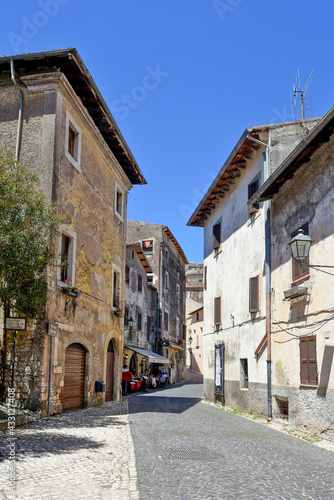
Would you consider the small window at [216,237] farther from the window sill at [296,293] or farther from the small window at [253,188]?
the window sill at [296,293]

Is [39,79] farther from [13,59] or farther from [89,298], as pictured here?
[89,298]

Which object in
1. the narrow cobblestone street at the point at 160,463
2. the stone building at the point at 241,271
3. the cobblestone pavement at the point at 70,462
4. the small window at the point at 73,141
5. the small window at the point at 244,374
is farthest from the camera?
the small window at the point at 244,374

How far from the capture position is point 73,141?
15.4m

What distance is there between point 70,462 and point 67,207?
27.9 ft

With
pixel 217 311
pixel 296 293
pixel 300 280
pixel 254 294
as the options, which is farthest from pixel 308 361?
pixel 217 311

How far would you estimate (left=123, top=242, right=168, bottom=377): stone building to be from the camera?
30930 mm

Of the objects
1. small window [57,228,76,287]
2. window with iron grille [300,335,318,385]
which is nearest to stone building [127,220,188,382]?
small window [57,228,76,287]

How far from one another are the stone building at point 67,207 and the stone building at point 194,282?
174ft

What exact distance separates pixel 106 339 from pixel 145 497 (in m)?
13.0

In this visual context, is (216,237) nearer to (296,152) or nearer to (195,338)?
(296,152)

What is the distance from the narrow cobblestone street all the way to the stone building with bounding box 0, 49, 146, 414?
1.75m

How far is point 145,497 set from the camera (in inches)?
207

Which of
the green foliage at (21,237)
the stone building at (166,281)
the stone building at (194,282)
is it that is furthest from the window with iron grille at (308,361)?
the stone building at (194,282)

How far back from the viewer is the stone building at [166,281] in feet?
136
